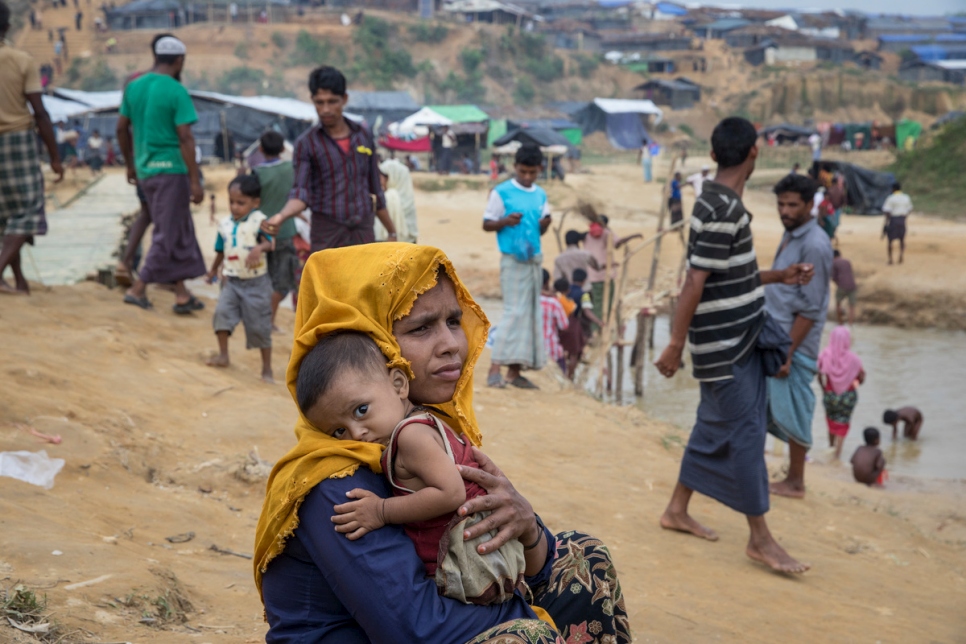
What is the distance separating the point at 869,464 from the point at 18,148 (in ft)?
23.0

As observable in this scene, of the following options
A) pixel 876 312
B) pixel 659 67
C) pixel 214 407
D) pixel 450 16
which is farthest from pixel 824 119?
pixel 214 407

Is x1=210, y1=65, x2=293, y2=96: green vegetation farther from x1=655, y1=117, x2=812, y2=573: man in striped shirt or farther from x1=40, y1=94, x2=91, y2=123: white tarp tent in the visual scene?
x1=655, y1=117, x2=812, y2=573: man in striped shirt

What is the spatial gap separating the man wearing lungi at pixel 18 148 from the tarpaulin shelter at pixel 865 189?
76.8ft

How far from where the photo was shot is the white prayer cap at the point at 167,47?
253 inches

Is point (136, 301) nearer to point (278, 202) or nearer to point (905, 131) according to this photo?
point (278, 202)

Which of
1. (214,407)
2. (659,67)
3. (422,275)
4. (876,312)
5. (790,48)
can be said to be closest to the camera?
(422,275)

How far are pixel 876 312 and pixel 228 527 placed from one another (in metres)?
14.2

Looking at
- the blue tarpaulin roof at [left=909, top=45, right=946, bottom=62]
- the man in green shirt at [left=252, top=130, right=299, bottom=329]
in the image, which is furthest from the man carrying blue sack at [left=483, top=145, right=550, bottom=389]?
the blue tarpaulin roof at [left=909, top=45, right=946, bottom=62]

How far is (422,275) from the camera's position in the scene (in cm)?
201

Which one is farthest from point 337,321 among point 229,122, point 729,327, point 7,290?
point 229,122

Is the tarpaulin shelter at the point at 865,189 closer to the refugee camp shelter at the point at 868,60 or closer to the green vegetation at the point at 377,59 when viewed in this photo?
the green vegetation at the point at 377,59

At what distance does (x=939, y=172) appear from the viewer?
27.2 m

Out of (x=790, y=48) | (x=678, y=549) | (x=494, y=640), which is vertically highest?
(x=790, y=48)

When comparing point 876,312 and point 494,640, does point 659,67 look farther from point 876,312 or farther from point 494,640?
point 494,640
